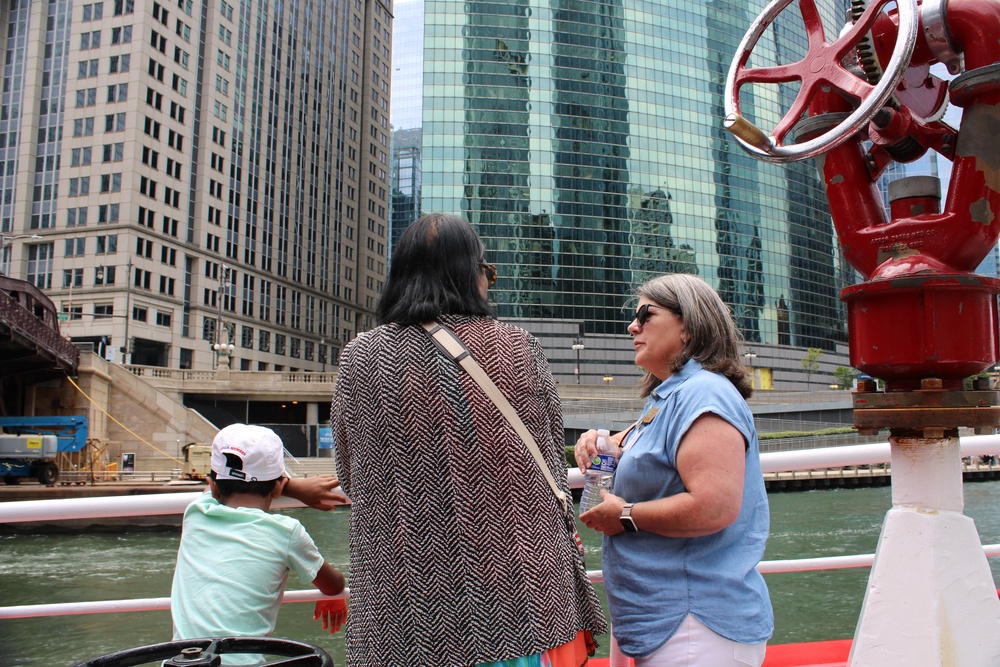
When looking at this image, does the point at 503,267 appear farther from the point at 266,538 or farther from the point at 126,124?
the point at 266,538

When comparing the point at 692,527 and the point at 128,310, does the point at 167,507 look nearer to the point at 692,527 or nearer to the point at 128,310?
the point at 692,527

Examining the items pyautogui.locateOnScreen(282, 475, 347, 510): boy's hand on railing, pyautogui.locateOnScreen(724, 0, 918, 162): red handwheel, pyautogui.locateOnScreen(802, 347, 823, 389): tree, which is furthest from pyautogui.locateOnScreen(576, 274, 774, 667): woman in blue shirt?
pyautogui.locateOnScreen(802, 347, 823, 389): tree

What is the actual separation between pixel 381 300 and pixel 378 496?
18.6 inches

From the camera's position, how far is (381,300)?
5.91 ft

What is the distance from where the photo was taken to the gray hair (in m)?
1.90

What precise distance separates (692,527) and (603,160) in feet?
236

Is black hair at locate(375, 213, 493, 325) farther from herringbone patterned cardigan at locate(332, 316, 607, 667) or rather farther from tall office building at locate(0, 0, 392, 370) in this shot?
tall office building at locate(0, 0, 392, 370)

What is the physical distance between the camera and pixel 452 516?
154 cm

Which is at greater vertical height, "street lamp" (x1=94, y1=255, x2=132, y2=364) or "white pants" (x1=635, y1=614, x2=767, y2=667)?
"street lamp" (x1=94, y1=255, x2=132, y2=364)

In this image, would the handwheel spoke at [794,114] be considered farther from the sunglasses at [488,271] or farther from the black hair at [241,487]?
the black hair at [241,487]

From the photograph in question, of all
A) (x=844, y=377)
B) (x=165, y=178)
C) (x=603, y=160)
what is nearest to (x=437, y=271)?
(x=165, y=178)

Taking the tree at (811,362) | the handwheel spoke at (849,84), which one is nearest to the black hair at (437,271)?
the handwheel spoke at (849,84)

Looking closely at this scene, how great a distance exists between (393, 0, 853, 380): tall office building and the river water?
42.5 m

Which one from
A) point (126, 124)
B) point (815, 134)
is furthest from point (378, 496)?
point (126, 124)
